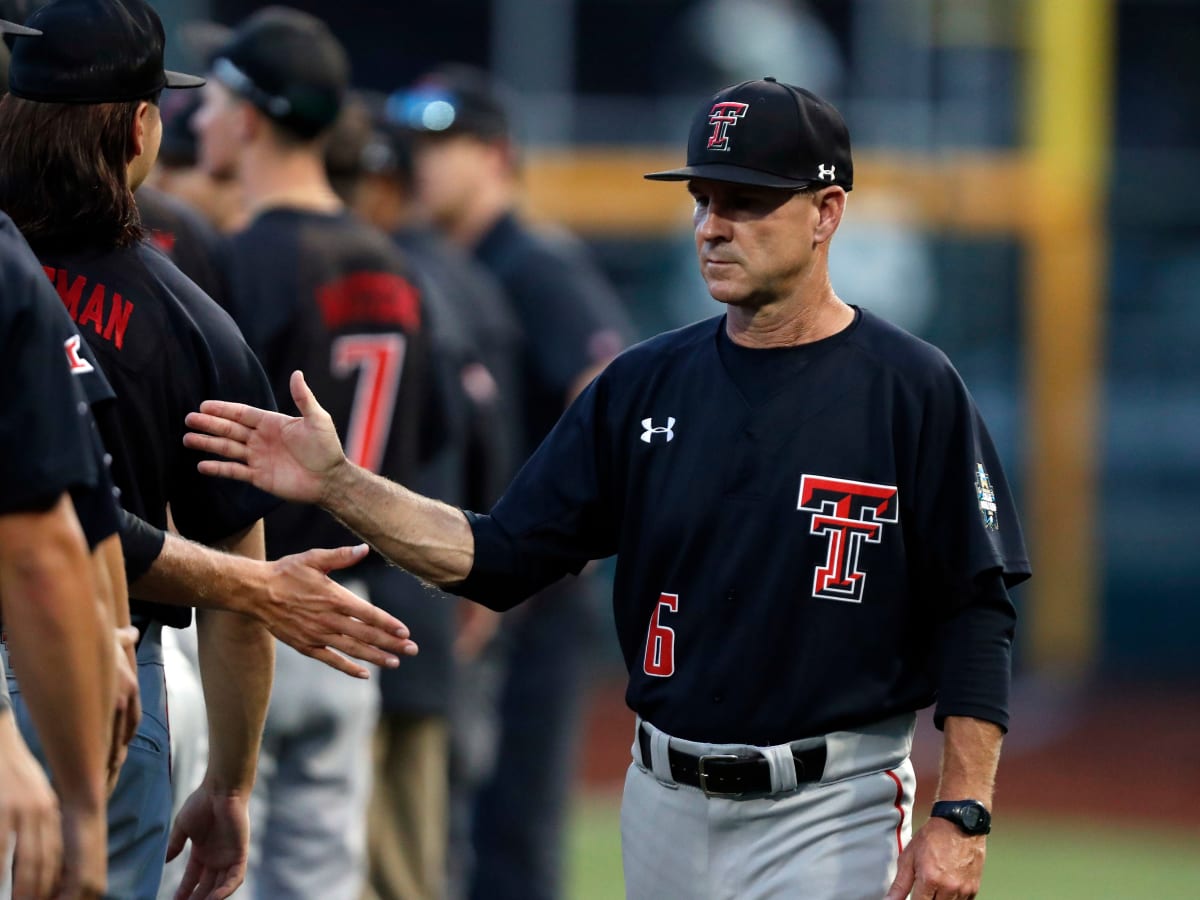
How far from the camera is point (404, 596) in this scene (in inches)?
205

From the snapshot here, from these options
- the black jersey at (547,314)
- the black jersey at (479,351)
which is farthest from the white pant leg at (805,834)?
the black jersey at (547,314)

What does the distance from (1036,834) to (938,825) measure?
6.48m

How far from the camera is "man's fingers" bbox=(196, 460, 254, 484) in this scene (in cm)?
303

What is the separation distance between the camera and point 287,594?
9.87ft

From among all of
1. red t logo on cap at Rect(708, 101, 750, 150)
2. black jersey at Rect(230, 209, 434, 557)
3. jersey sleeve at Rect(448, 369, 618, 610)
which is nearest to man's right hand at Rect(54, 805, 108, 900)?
jersey sleeve at Rect(448, 369, 618, 610)

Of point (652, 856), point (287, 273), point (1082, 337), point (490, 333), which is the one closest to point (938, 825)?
point (652, 856)

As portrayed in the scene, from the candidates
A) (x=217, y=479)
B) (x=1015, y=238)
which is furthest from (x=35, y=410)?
(x=1015, y=238)

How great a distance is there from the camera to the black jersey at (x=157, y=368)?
296 cm

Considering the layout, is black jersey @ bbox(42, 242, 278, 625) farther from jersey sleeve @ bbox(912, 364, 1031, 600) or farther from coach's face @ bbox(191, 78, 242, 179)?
coach's face @ bbox(191, 78, 242, 179)

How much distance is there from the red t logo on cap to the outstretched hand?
79 centimetres

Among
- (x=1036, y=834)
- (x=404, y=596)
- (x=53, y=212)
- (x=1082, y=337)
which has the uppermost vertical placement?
(x=53, y=212)

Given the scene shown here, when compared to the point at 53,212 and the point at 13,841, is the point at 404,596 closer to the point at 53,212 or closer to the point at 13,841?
the point at 53,212

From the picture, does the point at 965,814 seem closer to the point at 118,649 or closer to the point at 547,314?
the point at 118,649

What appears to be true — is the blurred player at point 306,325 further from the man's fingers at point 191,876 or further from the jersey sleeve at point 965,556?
the jersey sleeve at point 965,556
